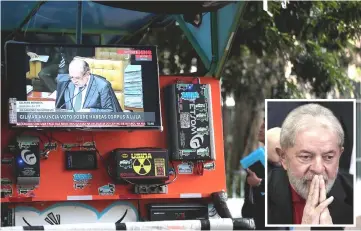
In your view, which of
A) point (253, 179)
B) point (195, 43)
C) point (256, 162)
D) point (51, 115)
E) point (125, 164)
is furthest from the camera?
point (256, 162)

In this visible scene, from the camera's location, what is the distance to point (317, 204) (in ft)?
14.6

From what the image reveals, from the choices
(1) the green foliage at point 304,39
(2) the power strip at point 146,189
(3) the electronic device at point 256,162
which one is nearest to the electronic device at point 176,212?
(2) the power strip at point 146,189

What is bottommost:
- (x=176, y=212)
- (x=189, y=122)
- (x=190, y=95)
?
(x=176, y=212)

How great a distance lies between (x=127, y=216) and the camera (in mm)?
6715

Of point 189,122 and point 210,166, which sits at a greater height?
point 189,122

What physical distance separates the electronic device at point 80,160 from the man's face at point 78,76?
1.83 feet

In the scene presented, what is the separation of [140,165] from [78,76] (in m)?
0.84

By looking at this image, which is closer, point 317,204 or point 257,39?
point 317,204

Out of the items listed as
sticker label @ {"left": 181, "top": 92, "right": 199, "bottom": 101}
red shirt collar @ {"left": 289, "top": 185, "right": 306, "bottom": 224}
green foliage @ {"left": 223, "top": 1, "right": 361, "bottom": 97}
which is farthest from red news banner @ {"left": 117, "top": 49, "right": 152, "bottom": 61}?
green foliage @ {"left": 223, "top": 1, "right": 361, "bottom": 97}

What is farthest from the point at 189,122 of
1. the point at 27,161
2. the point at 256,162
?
the point at 256,162

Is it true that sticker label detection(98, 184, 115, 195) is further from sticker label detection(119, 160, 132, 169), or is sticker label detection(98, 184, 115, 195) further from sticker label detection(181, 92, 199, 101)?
sticker label detection(181, 92, 199, 101)

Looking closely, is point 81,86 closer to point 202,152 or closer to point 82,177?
point 82,177

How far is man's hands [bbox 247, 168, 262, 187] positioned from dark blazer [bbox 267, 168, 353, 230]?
10.4 feet

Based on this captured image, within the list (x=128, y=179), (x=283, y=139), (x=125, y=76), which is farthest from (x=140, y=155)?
(x=283, y=139)
